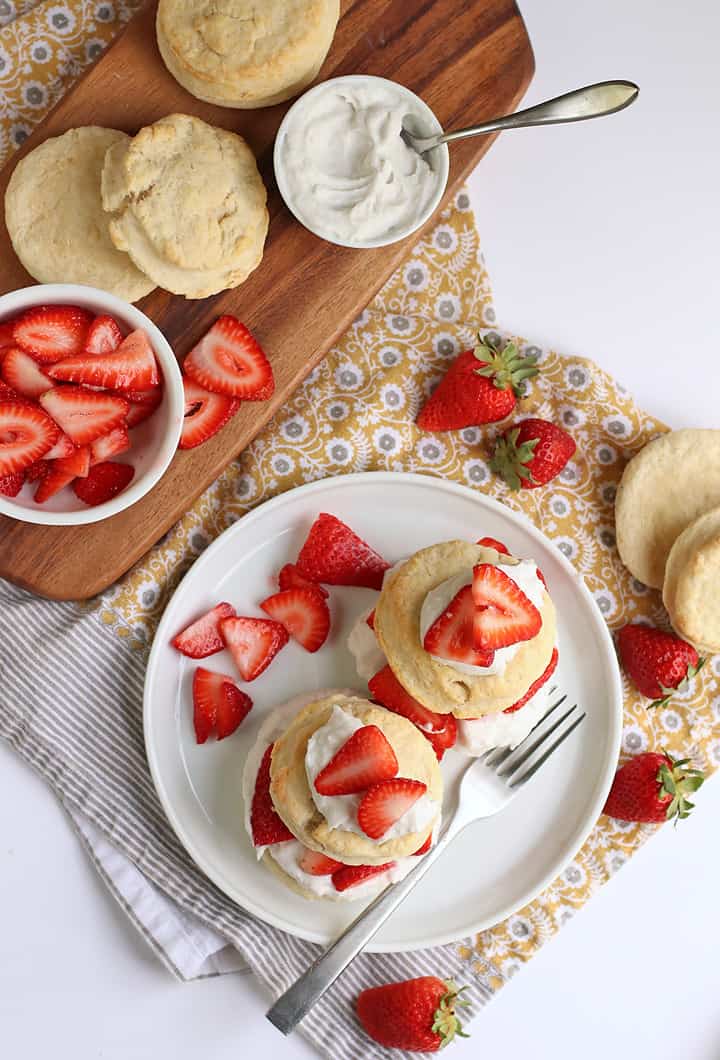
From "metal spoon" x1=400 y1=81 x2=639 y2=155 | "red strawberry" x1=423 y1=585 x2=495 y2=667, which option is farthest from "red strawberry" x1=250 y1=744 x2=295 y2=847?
"metal spoon" x1=400 y1=81 x2=639 y2=155

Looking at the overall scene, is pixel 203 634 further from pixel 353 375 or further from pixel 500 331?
pixel 500 331

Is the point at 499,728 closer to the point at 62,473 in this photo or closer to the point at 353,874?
the point at 353,874

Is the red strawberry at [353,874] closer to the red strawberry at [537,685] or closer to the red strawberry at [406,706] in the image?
the red strawberry at [406,706]

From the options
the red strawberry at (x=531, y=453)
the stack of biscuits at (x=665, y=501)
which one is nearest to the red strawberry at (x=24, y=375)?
the red strawberry at (x=531, y=453)

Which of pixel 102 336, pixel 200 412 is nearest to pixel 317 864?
pixel 200 412

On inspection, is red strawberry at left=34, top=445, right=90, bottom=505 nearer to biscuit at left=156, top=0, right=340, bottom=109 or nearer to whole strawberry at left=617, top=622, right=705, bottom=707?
biscuit at left=156, top=0, right=340, bottom=109
